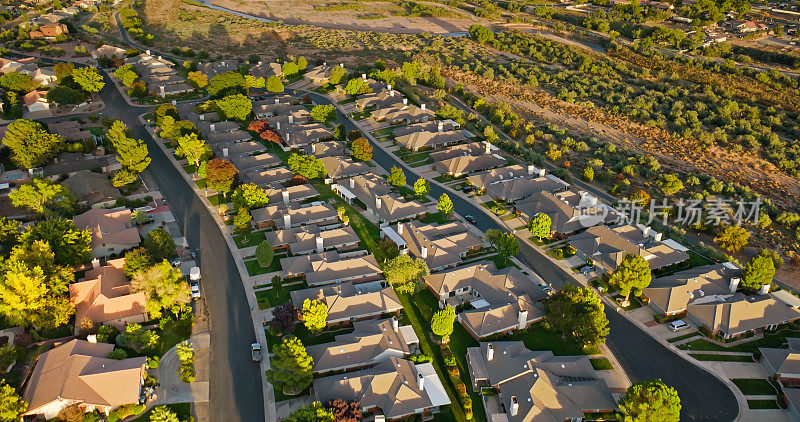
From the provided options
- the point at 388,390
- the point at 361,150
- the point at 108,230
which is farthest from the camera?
the point at 361,150

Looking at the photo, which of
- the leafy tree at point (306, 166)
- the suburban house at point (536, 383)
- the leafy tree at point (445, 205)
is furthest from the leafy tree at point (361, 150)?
the suburban house at point (536, 383)

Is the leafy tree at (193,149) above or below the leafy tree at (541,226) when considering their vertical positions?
above

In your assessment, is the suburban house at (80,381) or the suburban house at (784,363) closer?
the suburban house at (80,381)

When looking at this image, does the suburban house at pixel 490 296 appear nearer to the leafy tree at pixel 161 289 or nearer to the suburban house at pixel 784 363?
the suburban house at pixel 784 363

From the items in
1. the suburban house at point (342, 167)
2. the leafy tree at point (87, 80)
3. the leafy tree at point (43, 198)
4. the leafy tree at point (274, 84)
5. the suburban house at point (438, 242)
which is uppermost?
the leafy tree at point (87, 80)

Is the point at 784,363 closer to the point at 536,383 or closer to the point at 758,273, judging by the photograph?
the point at 758,273

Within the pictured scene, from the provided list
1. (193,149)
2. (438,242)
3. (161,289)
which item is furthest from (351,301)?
(193,149)

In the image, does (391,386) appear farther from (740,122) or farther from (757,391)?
(740,122)
